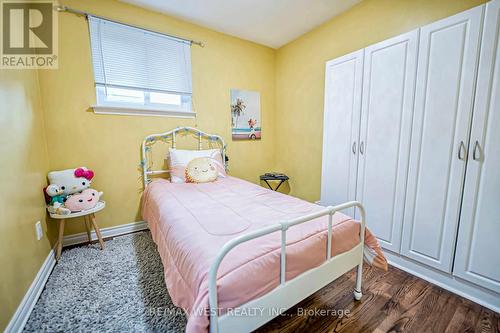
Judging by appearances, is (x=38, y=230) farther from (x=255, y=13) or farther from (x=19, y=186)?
(x=255, y=13)

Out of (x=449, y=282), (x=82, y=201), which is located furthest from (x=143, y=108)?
(x=449, y=282)

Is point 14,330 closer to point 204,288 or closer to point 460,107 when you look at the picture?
point 204,288

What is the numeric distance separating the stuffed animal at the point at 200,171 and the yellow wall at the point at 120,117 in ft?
1.93

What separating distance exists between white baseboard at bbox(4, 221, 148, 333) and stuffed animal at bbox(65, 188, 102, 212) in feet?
1.38

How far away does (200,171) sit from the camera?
88.2 inches

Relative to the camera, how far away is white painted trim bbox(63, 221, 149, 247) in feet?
6.70

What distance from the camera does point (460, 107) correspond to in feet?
4.46

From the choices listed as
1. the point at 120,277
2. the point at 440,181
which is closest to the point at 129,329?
the point at 120,277

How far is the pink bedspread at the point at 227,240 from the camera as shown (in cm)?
81

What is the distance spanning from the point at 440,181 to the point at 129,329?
2.21 metres

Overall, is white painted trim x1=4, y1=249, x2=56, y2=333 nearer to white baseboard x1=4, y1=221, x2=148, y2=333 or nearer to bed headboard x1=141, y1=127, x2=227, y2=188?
white baseboard x1=4, y1=221, x2=148, y2=333

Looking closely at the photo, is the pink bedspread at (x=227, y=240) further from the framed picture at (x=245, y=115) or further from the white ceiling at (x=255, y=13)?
the white ceiling at (x=255, y=13)

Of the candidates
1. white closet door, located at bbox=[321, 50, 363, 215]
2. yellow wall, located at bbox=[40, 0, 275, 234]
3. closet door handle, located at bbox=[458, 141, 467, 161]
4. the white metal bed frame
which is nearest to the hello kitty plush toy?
yellow wall, located at bbox=[40, 0, 275, 234]

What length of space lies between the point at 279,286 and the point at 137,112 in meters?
2.22
